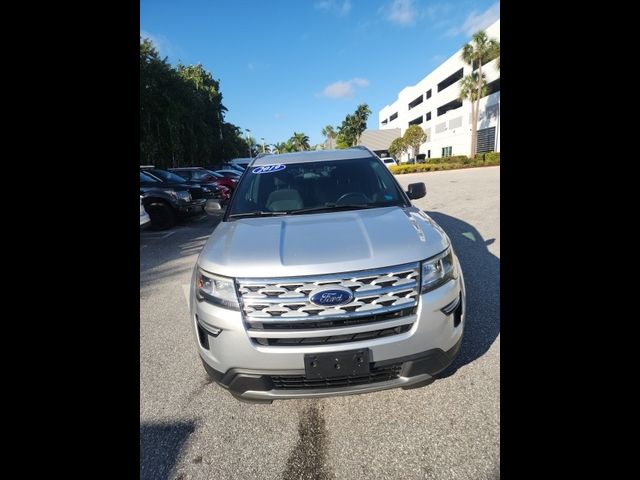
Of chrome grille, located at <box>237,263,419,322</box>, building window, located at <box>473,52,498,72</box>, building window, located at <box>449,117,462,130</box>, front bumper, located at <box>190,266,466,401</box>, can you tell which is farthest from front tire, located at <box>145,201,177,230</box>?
building window, located at <box>449,117,462,130</box>

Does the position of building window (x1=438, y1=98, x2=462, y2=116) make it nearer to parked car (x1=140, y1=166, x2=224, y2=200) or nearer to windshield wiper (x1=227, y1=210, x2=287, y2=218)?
parked car (x1=140, y1=166, x2=224, y2=200)

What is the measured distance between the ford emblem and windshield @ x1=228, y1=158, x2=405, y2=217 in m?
1.08

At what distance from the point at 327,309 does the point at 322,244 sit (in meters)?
0.39

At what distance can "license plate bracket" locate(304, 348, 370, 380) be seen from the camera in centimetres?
139

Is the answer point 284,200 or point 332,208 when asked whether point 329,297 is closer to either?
point 332,208

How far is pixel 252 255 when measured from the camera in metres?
1.61

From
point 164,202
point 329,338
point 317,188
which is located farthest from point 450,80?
point 329,338

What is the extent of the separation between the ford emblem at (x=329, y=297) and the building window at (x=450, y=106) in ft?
152

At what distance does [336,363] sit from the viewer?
1395mm

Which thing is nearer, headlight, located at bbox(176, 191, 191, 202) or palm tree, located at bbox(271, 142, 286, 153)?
headlight, located at bbox(176, 191, 191, 202)

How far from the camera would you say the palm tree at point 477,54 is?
3231cm
